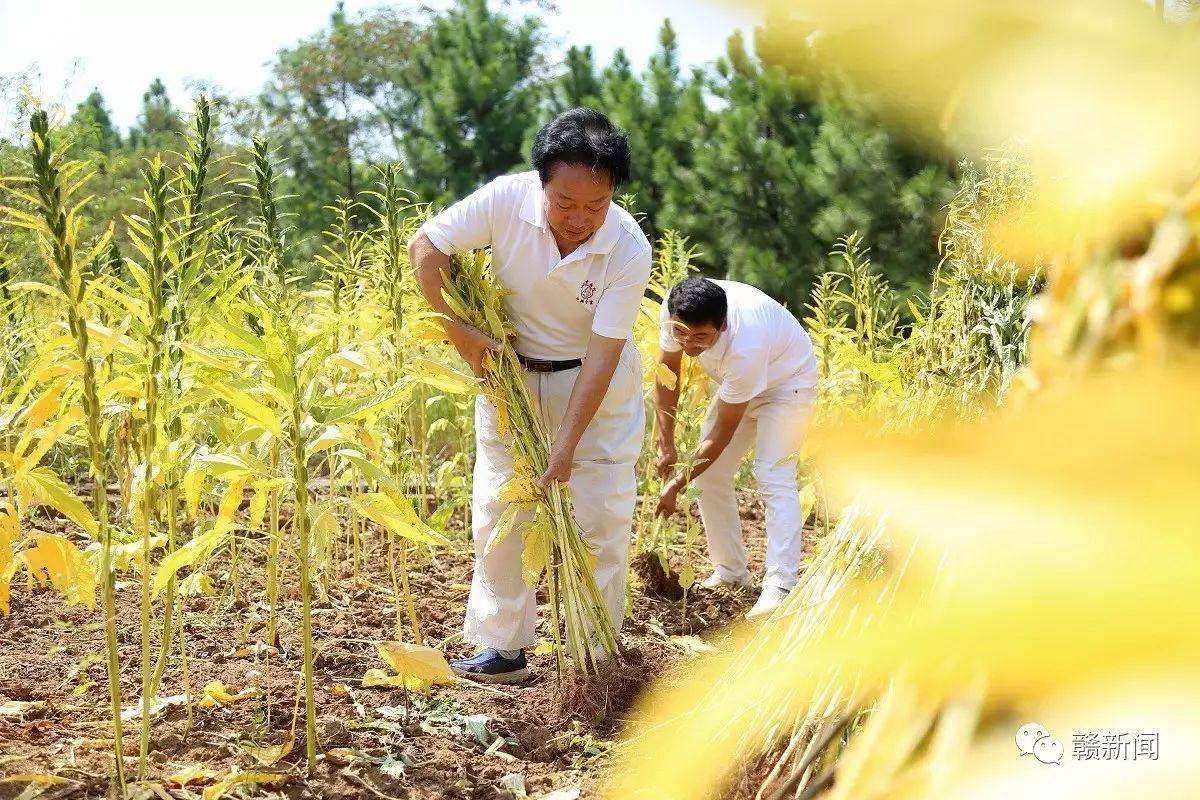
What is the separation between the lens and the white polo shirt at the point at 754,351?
12.7 feet

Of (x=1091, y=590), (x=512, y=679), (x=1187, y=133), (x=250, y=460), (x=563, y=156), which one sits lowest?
(x=512, y=679)

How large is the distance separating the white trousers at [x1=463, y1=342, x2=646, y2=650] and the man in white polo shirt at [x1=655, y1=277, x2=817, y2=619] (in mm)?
705

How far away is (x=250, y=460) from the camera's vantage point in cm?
204

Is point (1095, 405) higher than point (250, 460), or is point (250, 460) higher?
point (1095, 405)

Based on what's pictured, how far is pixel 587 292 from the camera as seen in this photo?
2.94 metres

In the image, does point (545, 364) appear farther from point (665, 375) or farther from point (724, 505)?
point (724, 505)

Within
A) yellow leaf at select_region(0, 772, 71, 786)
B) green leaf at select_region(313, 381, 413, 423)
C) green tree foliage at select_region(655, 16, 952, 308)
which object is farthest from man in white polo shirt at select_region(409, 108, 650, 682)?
green tree foliage at select_region(655, 16, 952, 308)

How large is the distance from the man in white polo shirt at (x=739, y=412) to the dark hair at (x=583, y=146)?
100 cm

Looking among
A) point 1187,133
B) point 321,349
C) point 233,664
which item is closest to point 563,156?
point 321,349

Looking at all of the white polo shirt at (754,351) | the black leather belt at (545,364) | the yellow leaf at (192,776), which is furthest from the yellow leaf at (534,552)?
the white polo shirt at (754,351)

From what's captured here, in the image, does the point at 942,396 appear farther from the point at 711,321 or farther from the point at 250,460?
the point at 711,321

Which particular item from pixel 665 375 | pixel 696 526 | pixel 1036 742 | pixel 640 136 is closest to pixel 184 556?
pixel 1036 742

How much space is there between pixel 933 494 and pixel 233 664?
286cm

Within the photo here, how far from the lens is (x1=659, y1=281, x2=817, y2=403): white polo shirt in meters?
3.86
